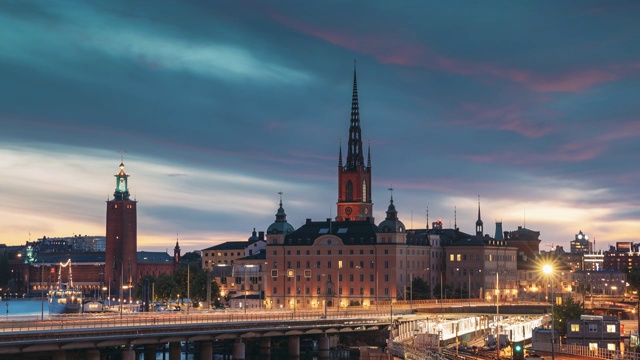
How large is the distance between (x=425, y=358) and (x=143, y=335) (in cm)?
3949

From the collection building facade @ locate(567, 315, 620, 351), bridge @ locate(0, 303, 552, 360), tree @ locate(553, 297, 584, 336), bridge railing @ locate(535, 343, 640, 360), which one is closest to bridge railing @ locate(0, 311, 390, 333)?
bridge @ locate(0, 303, 552, 360)

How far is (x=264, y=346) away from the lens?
158875 millimetres

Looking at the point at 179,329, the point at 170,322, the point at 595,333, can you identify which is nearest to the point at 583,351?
the point at 595,333

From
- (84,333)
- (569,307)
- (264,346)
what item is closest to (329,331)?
(264,346)

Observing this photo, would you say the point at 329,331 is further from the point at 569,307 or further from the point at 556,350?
the point at 556,350

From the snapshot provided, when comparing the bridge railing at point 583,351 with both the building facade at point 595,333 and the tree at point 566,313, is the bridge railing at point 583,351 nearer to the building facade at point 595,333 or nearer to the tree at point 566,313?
the building facade at point 595,333

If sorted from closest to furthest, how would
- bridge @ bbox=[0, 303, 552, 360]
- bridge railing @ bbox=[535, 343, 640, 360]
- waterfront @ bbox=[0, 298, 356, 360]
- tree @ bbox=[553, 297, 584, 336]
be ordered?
1. bridge railing @ bbox=[535, 343, 640, 360]
2. bridge @ bbox=[0, 303, 552, 360]
3. waterfront @ bbox=[0, 298, 356, 360]
4. tree @ bbox=[553, 297, 584, 336]

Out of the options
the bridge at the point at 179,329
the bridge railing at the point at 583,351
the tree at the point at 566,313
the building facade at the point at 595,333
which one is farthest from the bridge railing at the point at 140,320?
the bridge railing at the point at 583,351

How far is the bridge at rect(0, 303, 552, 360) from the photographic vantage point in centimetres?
11806

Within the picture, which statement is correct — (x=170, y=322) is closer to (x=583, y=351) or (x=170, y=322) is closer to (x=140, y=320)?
(x=140, y=320)

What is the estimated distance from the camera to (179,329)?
135 m

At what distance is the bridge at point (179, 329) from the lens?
387ft

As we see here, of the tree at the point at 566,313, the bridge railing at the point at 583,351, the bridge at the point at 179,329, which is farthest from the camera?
the tree at the point at 566,313

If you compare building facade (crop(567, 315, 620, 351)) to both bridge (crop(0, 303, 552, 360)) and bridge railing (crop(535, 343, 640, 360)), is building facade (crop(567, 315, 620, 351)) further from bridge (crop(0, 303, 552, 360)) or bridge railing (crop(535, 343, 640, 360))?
bridge (crop(0, 303, 552, 360))
